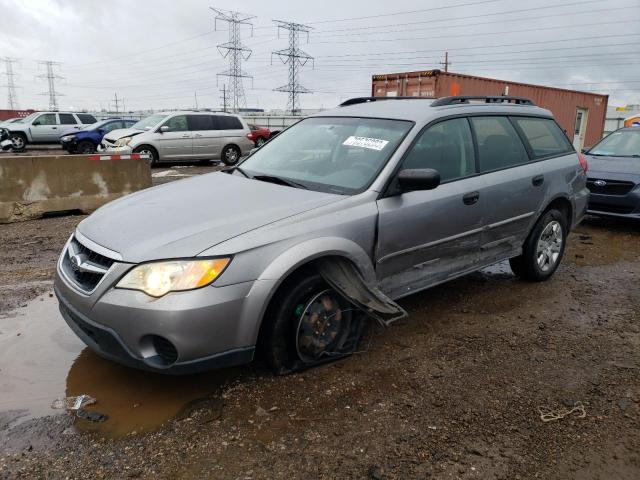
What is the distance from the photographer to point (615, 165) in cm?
786

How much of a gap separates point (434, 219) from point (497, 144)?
124cm

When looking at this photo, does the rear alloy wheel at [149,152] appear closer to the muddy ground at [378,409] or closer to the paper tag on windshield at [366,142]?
the muddy ground at [378,409]

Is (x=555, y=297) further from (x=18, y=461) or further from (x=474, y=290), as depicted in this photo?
(x=18, y=461)

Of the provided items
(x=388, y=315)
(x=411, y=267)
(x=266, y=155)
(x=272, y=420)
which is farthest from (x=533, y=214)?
(x=272, y=420)

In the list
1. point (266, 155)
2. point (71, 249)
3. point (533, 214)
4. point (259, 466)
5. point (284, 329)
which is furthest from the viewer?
point (533, 214)

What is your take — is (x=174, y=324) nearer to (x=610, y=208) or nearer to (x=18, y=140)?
(x=610, y=208)

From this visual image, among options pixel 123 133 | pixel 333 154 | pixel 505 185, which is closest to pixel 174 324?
pixel 333 154

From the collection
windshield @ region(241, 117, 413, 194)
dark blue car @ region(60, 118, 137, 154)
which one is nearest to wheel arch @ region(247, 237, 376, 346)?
windshield @ region(241, 117, 413, 194)

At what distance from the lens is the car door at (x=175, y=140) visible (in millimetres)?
14805

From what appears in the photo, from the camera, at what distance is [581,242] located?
7.02 meters

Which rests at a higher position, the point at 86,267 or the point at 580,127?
the point at 580,127

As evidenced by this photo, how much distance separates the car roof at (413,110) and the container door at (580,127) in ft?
68.6

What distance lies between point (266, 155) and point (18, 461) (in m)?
2.73

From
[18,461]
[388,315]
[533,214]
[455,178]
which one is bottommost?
[18,461]
